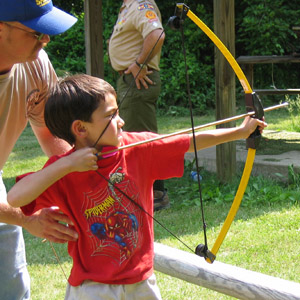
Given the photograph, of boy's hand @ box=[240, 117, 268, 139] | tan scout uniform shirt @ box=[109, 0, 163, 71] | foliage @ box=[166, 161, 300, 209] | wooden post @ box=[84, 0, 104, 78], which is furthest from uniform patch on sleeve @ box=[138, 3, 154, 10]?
boy's hand @ box=[240, 117, 268, 139]

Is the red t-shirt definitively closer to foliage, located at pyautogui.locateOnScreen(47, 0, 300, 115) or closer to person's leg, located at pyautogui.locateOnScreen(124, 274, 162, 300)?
person's leg, located at pyautogui.locateOnScreen(124, 274, 162, 300)

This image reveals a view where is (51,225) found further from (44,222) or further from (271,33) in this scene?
(271,33)

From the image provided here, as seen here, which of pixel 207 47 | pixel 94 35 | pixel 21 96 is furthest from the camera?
pixel 207 47

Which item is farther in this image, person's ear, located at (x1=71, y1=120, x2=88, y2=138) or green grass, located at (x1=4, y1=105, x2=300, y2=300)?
green grass, located at (x1=4, y1=105, x2=300, y2=300)

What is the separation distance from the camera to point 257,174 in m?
5.03

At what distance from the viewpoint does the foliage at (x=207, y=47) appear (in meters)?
10.6

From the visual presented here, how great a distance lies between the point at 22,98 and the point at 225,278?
3.94 ft

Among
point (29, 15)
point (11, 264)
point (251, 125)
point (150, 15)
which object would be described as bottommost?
point (11, 264)

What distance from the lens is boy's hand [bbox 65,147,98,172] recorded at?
1.85m

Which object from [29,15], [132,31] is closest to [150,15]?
[132,31]

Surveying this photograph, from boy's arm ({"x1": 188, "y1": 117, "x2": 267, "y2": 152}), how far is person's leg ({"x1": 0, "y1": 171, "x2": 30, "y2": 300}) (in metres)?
0.90

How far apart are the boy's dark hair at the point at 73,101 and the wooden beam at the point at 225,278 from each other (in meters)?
0.98

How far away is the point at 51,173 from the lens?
6.16 feet

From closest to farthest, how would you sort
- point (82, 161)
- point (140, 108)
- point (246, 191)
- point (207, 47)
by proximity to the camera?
point (82, 161), point (140, 108), point (246, 191), point (207, 47)
